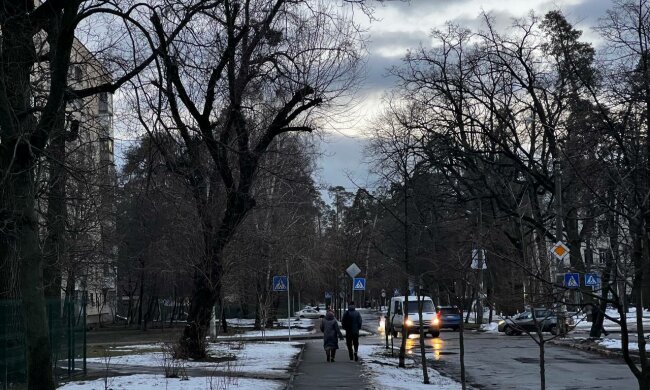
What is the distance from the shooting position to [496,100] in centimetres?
3872

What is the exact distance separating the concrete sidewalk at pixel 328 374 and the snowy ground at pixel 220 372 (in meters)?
0.39

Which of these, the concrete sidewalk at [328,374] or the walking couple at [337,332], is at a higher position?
the walking couple at [337,332]

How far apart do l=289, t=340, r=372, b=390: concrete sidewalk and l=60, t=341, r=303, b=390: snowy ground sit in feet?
1.29

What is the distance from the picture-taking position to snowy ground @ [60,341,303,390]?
16422 mm

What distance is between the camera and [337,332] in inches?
953

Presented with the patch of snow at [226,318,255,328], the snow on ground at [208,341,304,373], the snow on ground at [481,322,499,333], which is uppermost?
the snow on ground at [208,341,304,373]

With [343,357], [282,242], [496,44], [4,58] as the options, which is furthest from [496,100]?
[4,58]

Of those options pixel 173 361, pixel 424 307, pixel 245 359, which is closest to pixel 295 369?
pixel 173 361

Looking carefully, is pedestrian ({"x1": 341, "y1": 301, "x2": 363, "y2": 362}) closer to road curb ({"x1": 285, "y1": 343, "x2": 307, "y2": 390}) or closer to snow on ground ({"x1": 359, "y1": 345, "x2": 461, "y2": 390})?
snow on ground ({"x1": 359, "y1": 345, "x2": 461, "y2": 390})

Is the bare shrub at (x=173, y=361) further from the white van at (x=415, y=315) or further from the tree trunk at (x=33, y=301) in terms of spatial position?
the white van at (x=415, y=315)

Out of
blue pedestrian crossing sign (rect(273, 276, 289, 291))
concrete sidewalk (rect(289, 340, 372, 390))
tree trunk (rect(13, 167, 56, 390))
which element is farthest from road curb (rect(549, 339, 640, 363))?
tree trunk (rect(13, 167, 56, 390))

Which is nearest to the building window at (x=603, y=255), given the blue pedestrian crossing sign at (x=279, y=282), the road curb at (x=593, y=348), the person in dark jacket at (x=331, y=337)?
the person in dark jacket at (x=331, y=337)

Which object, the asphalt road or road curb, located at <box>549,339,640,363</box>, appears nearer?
the asphalt road

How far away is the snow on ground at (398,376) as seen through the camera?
17703 mm
